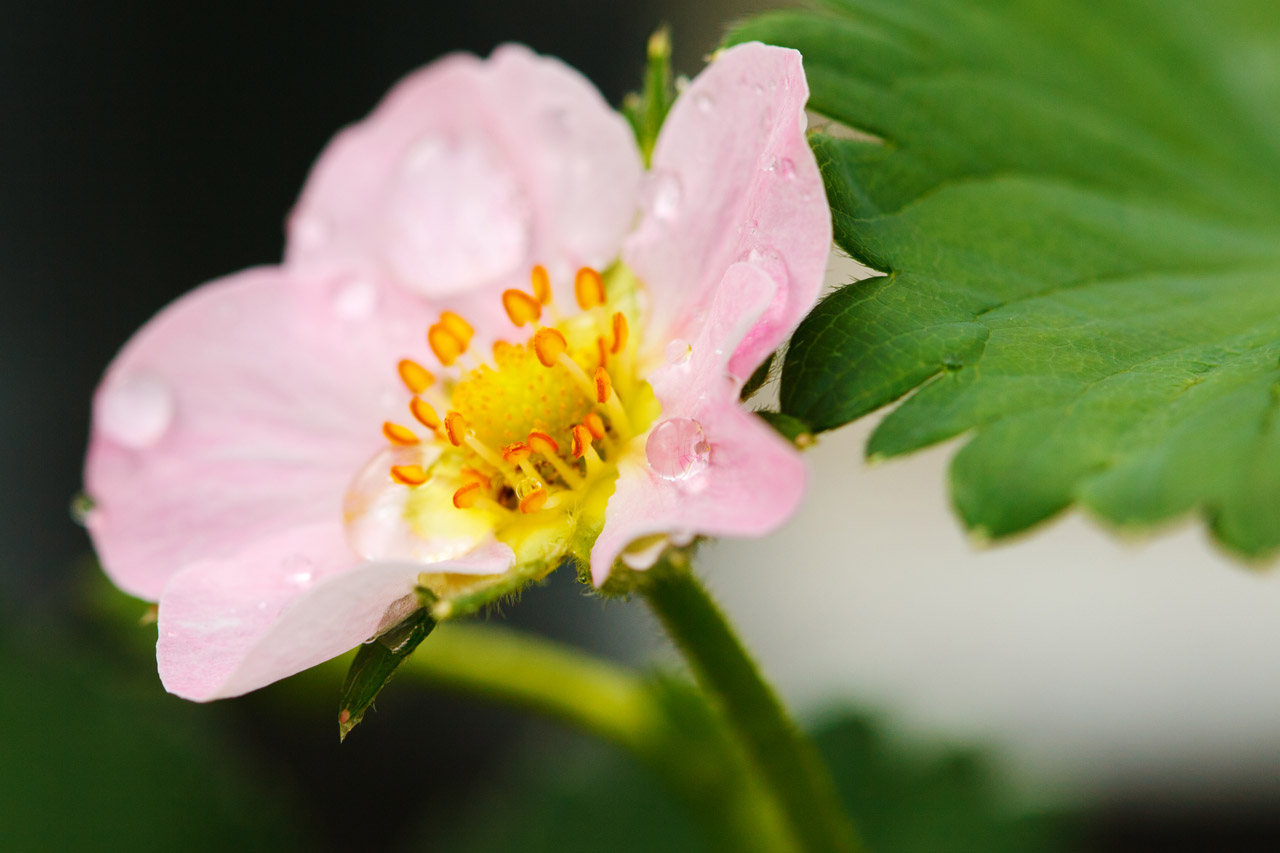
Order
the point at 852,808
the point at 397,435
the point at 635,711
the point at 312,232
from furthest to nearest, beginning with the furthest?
the point at 852,808 → the point at 635,711 → the point at 312,232 → the point at 397,435

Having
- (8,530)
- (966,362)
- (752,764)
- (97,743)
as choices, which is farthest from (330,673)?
(8,530)

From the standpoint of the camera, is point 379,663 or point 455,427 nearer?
point 379,663

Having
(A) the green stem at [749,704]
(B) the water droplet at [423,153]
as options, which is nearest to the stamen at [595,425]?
(A) the green stem at [749,704]

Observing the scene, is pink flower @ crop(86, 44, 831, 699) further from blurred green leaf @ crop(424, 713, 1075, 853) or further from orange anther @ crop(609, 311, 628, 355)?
blurred green leaf @ crop(424, 713, 1075, 853)

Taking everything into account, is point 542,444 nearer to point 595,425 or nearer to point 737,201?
point 595,425

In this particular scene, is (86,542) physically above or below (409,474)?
below

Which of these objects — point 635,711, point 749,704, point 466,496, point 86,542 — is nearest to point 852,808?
point 635,711

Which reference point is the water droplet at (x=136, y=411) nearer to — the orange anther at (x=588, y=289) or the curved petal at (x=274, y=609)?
the curved petal at (x=274, y=609)

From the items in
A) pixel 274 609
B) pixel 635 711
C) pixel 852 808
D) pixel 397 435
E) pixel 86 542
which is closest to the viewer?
pixel 274 609

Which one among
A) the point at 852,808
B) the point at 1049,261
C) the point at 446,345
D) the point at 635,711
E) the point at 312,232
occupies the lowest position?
the point at 852,808
